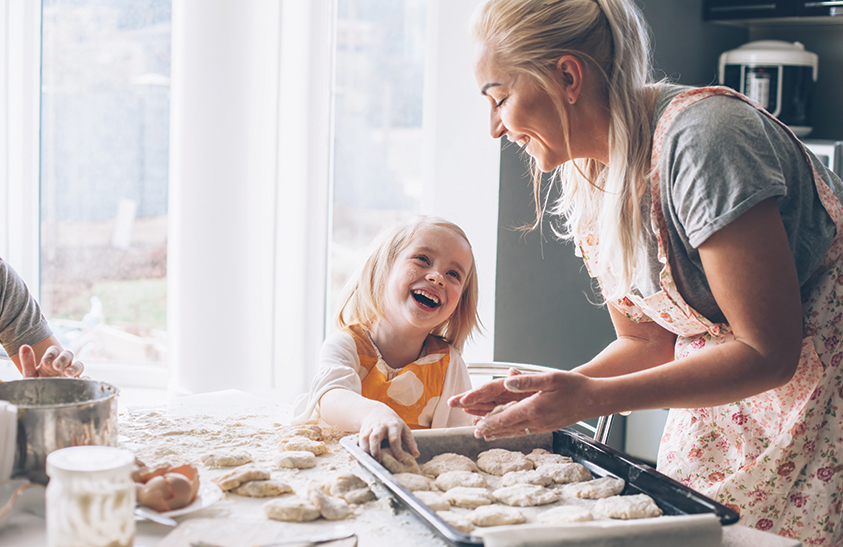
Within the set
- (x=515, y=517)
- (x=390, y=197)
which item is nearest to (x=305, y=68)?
(x=390, y=197)

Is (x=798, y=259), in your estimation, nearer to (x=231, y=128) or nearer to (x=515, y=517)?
(x=515, y=517)

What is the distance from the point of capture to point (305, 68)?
9.71 feet

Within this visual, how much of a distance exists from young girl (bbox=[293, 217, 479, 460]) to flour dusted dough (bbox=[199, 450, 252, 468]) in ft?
0.97

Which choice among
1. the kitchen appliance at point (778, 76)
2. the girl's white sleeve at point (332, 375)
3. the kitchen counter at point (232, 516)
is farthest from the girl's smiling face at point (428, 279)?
the kitchen appliance at point (778, 76)

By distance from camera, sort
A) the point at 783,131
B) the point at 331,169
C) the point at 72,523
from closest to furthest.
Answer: the point at 72,523, the point at 783,131, the point at 331,169

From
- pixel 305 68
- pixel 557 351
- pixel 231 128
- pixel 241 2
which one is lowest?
pixel 557 351

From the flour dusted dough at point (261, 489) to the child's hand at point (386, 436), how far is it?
123mm

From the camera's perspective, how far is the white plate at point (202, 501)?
0.78 m

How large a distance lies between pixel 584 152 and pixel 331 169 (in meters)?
2.31

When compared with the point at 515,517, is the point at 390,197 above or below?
above

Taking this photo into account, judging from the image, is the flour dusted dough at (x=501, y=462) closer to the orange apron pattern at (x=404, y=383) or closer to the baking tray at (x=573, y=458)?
the baking tray at (x=573, y=458)

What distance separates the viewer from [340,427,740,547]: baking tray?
767 mm

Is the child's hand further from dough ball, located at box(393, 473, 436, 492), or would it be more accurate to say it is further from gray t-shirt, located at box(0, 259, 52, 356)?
gray t-shirt, located at box(0, 259, 52, 356)

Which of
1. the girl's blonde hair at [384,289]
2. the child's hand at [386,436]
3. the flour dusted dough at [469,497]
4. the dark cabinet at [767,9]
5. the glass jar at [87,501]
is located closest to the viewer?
the glass jar at [87,501]
